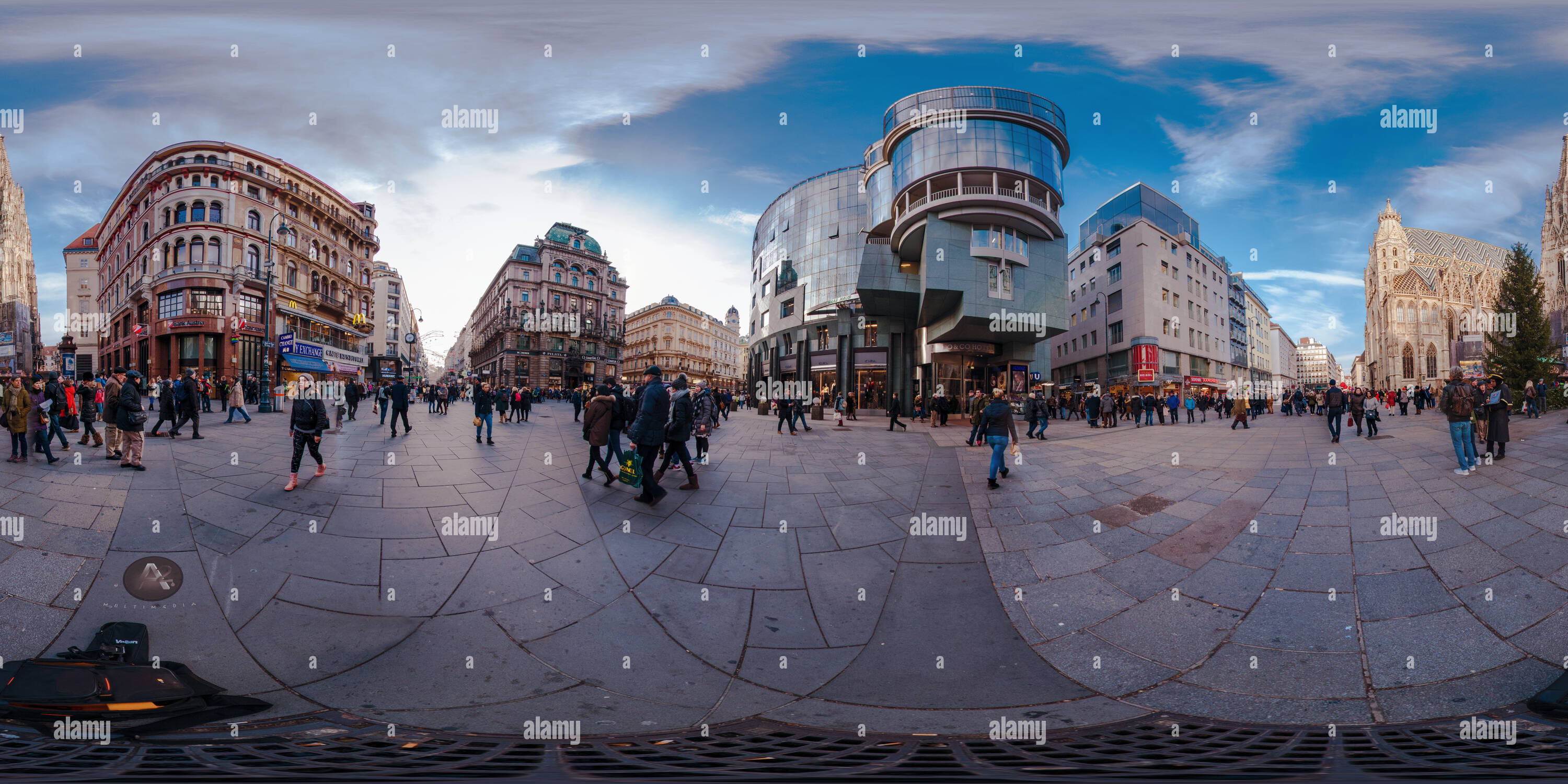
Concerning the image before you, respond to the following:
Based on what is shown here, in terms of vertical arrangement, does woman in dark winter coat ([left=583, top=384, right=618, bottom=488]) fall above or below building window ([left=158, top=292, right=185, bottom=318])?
below

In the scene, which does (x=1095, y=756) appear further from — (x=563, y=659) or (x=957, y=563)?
(x=563, y=659)

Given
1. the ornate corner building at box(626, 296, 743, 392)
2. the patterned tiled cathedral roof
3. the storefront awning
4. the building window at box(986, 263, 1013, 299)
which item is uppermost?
the patterned tiled cathedral roof

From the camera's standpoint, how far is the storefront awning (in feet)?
53.8

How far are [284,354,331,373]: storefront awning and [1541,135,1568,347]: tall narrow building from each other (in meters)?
87.0

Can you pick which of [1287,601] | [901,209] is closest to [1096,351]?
[901,209]

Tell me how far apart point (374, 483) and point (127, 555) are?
2.05 meters

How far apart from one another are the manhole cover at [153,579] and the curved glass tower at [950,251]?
20147mm

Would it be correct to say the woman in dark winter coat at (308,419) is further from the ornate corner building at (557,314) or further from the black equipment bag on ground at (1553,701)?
the ornate corner building at (557,314)

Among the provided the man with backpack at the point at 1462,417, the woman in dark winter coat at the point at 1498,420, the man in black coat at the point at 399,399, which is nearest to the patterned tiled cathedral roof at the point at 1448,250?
the woman in dark winter coat at the point at 1498,420

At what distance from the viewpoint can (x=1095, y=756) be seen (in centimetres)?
255

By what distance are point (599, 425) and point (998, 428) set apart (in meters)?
5.82

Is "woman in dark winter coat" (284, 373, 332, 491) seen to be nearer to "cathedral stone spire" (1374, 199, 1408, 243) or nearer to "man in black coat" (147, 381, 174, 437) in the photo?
"man in black coat" (147, 381, 174, 437)

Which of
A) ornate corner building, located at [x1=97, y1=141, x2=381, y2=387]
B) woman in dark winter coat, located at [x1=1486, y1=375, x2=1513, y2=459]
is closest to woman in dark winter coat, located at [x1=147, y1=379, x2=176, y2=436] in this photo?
ornate corner building, located at [x1=97, y1=141, x2=381, y2=387]

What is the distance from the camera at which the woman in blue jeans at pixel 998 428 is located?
7.24 m
